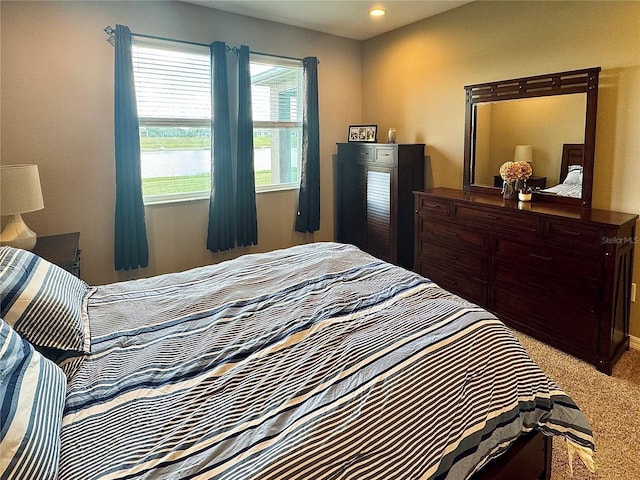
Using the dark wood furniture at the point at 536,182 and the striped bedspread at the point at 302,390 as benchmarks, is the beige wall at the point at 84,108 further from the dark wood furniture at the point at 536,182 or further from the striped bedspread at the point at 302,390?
the dark wood furniture at the point at 536,182

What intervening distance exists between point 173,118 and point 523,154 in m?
2.89

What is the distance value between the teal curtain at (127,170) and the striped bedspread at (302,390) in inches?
60.6

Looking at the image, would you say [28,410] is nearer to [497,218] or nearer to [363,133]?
[497,218]

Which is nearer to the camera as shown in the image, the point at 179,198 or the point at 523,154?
the point at 523,154

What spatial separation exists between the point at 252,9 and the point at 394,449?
370cm

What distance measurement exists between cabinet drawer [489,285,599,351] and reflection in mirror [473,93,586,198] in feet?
2.54

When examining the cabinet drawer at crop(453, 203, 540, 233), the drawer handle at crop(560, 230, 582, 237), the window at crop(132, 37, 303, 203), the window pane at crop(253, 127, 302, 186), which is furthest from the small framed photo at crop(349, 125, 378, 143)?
the drawer handle at crop(560, 230, 582, 237)

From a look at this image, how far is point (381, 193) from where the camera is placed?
406 centimetres

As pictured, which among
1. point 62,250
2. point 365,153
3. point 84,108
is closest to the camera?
point 62,250

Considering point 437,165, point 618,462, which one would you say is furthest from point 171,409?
point 437,165

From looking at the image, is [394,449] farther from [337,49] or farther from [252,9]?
[337,49]

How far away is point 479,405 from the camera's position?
4.08 ft

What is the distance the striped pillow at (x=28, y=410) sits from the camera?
2.74ft

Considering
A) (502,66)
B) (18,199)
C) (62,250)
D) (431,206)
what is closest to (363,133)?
(431,206)
